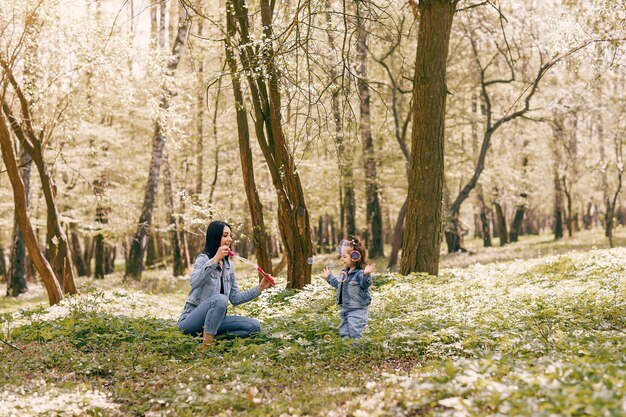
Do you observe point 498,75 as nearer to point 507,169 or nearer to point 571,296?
point 507,169

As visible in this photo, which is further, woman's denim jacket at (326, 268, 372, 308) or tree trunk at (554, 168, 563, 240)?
tree trunk at (554, 168, 563, 240)

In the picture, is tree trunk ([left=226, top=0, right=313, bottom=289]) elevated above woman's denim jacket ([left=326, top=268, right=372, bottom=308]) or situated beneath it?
elevated above

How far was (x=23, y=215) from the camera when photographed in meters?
12.8

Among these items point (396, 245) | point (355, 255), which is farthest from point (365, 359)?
point (396, 245)

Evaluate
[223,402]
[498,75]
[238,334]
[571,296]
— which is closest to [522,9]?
[498,75]

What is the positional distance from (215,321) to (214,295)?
327 millimetres

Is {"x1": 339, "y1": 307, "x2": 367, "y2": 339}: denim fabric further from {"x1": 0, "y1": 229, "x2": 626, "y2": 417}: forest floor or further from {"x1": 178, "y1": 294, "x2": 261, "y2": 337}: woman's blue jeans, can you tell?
{"x1": 178, "y1": 294, "x2": 261, "y2": 337}: woman's blue jeans

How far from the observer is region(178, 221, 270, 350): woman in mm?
7504

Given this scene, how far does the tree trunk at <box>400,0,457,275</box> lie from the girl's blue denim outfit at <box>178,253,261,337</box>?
5.31 metres

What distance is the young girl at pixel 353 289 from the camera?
289 inches

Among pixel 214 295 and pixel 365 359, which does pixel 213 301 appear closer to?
pixel 214 295

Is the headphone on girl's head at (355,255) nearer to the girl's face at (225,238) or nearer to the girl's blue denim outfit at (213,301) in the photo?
the girl's blue denim outfit at (213,301)

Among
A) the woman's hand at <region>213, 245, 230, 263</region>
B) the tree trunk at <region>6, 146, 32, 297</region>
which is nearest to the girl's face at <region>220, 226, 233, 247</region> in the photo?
the woman's hand at <region>213, 245, 230, 263</region>

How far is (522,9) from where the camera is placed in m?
20.9
